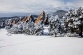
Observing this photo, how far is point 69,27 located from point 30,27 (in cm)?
2471

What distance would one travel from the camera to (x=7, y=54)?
30359 mm

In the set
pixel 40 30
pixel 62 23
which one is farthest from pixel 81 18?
pixel 40 30

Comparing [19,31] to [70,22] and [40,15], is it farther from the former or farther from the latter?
[70,22]

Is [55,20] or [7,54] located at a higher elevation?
[55,20]

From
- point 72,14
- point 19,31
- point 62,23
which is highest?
point 72,14

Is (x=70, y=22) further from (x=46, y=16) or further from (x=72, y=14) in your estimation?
(x=46, y=16)

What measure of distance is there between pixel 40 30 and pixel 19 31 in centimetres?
2001

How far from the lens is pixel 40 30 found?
71875 millimetres

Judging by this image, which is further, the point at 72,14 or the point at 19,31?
the point at 19,31

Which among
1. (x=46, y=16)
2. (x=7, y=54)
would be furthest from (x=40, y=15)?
(x=7, y=54)

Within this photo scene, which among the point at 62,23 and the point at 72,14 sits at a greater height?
the point at 72,14

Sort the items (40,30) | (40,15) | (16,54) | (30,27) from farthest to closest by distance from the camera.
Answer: (40,15) → (30,27) → (40,30) → (16,54)

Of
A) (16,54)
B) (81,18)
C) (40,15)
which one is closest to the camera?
(16,54)

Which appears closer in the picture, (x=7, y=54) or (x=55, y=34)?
(x=7, y=54)
